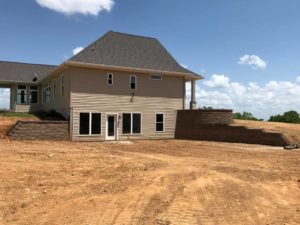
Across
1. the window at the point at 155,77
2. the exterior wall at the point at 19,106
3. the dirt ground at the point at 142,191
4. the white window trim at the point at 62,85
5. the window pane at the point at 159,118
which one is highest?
the window at the point at 155,77

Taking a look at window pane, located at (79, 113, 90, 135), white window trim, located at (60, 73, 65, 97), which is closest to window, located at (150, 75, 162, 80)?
window pane, located at (79, 113, 90, 135)

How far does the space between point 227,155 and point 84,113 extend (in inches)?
404

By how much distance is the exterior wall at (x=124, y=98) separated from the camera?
21688 millimetres

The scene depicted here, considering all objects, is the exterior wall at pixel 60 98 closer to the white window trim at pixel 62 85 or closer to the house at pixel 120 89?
the house at pixel 120 89

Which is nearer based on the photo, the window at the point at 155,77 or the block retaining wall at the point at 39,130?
the block retaining wall at the point at 39,130

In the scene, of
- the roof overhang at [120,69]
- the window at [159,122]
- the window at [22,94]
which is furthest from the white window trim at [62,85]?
the window at [22,94]

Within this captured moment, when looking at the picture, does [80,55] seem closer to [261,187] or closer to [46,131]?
[46,131]

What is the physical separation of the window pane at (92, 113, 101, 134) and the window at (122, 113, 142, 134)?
1886 mm

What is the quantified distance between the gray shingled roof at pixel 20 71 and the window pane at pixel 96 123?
12491 millimetres

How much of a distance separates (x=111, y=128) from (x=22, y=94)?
15.0 m

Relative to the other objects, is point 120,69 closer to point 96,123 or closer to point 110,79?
point 110,79

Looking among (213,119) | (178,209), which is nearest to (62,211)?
(178,209)

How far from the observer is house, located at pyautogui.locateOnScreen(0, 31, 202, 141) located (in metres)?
21.8

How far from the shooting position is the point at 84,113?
860 inches
